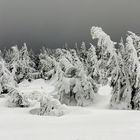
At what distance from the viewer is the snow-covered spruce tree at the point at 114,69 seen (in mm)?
25656

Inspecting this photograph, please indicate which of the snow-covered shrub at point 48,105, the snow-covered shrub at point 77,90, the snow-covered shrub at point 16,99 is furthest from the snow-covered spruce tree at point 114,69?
the snow-covered shrub at point 48,105

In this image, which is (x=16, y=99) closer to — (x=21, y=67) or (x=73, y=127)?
(x=73, y=127)

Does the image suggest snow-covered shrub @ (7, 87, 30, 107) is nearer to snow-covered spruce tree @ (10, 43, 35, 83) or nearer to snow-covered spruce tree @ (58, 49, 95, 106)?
snow-covered spruce tree @ (58, 49, 95, 106)

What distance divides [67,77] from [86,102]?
147 inches

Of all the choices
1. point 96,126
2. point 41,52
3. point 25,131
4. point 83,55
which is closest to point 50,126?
point 25,131

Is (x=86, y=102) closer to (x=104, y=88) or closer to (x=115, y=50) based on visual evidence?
(x=115, y=50)

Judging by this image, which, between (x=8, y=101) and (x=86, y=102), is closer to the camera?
(x=8, y=101)

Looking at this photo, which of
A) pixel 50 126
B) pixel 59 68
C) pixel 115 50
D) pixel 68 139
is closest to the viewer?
pixel 68 139

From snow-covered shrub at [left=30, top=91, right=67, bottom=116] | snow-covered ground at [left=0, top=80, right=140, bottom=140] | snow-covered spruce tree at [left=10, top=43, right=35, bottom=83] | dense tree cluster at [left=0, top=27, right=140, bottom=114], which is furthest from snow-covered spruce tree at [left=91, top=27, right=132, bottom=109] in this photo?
snow-covered spruce tree at [left=10, top=43, right=35, bottom=83]

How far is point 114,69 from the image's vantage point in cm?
2695

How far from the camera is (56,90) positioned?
109 ft

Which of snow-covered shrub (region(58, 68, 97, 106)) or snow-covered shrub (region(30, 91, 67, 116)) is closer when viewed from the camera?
snow-covered shrub (region(30, 91, 67, 116))

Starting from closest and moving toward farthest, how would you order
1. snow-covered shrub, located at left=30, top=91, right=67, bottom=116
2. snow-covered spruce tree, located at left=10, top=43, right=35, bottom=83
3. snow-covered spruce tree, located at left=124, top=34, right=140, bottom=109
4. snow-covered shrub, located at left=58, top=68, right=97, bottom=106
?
snow-covered shrub, located at left=30, top=91, right=67, bottom=116, snow-covered spruce tree, located at left=124, top=34, right=140, bottom=109, snow-covered shrub, located at left=58, top=68, right=97, bottom=106, snow-covered spruce tree, located at left=10, top=43, right=35, bottom=83

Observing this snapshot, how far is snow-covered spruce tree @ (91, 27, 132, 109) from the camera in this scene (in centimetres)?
2566
